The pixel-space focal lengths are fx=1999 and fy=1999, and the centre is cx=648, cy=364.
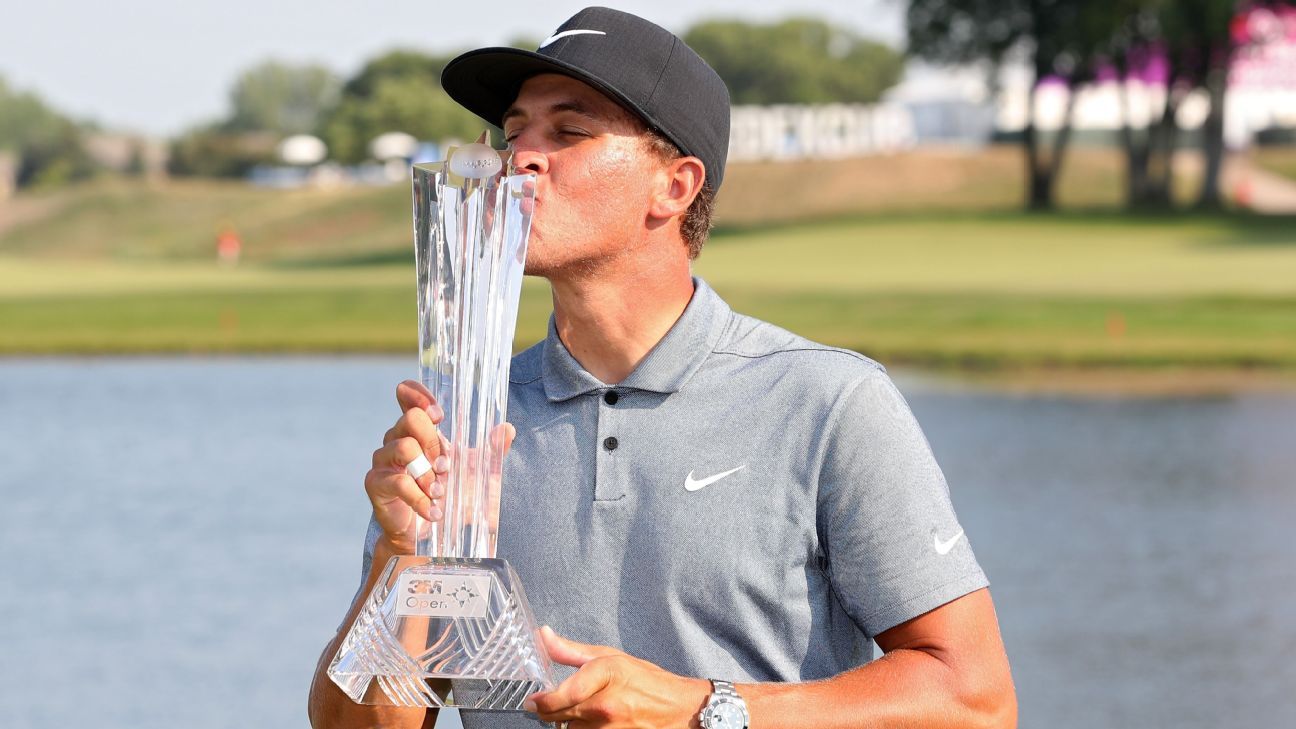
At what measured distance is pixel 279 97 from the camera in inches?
7584

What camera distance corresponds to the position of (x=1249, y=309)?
27.9 m

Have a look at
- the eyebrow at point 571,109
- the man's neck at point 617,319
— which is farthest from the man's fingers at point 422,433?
the eyebrow at point 571,109

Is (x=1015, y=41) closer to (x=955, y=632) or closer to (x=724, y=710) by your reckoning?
(x=955, y=632)

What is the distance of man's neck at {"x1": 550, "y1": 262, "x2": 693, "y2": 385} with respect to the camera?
2756 mm

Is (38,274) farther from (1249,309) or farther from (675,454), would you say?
(675,454)

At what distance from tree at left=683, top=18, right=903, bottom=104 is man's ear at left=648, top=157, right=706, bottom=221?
552ft

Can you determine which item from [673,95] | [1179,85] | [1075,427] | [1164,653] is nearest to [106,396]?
[1075,427]

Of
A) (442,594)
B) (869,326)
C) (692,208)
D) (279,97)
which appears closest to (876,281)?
(869,326)

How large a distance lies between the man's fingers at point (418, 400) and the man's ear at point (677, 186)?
18.0 inches

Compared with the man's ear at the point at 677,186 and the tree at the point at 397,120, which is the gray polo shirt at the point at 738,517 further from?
the tree at the point at 397,120

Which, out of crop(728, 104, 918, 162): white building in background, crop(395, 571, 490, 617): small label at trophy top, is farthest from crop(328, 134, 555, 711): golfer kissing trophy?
crop(728, 104, 918, 162): white building in background

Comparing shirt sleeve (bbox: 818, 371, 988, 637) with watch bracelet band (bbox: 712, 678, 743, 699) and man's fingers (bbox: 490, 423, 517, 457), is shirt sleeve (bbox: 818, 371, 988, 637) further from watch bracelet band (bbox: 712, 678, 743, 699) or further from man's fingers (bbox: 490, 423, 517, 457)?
man's fingers (bbox: 490, 423, 517, 457)

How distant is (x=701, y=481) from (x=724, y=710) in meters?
0.33

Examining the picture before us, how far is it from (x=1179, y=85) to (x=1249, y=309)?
105 feet
